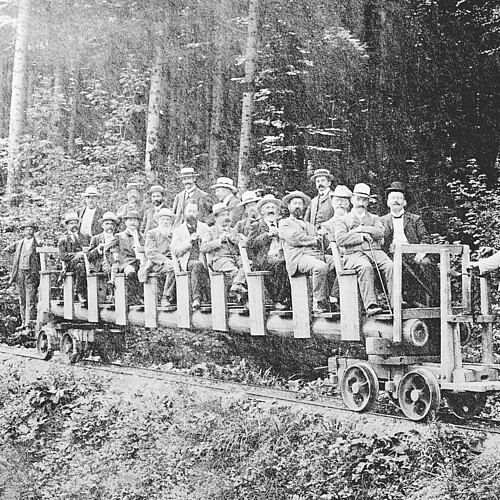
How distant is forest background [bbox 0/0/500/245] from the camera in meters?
14.8

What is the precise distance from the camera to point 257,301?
8945 millimetres

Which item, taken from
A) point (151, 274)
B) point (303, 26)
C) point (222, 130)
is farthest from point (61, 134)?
point (151, 274)

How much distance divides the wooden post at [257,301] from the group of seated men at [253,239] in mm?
345

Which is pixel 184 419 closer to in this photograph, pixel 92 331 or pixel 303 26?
pixel 92 331

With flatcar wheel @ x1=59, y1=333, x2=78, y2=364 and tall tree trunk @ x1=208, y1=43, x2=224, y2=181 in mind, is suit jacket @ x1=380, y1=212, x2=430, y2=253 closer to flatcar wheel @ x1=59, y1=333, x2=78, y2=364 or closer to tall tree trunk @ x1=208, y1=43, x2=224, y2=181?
flatcar wheel @ x1=59, y1=333, x2=78, y2=364

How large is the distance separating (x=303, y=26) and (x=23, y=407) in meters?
11.3

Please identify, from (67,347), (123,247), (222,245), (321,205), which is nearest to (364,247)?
(321,205)

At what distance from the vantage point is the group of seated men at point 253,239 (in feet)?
26.9

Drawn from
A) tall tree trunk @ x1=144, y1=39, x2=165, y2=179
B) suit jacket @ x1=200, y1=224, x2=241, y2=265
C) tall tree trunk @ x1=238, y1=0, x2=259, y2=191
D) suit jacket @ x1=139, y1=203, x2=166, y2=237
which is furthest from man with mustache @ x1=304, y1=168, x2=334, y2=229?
tall tree trunk @ x1=144, y1=39, x2=165, y2=179

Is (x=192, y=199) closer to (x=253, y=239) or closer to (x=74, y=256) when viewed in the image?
(x=74, y=256)

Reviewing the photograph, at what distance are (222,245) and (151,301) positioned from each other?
1341 millimetres

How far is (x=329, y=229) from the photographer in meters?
8.51

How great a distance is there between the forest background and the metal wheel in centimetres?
423

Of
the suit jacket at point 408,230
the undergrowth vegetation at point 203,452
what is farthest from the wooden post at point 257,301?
the suit jacket at point 408,230
